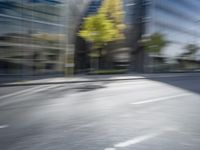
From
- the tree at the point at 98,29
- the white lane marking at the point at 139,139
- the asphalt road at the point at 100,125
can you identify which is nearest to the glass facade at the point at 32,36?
the tree at the point at 98,29

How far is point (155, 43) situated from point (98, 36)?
27.6 feet

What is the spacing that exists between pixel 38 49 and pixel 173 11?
72.4ft

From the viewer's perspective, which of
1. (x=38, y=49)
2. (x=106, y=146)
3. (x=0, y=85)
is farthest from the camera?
(x=38, y=49)

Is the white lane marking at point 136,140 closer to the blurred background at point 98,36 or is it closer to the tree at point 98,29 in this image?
the blurred background at point 98,36

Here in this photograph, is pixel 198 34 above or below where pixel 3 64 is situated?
above

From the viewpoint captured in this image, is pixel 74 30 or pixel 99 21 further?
pixel 74 30

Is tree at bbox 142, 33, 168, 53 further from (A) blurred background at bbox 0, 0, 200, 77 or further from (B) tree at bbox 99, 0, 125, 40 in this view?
(B) tree at bbox 99, 0, 125, 40

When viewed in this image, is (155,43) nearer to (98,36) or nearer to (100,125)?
(98,36)

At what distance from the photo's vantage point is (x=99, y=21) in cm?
2909

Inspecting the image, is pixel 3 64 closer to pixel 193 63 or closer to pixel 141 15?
pixel 141 15

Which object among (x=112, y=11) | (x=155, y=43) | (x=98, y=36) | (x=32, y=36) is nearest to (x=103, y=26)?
(x=98, y=36)

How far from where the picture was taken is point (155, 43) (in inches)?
1407

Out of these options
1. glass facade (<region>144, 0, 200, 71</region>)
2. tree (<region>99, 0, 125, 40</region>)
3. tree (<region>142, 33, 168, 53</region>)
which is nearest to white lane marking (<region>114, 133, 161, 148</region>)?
tree (<region>99, 0, 125, 40</region>)

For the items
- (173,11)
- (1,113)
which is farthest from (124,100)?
(173,11)
